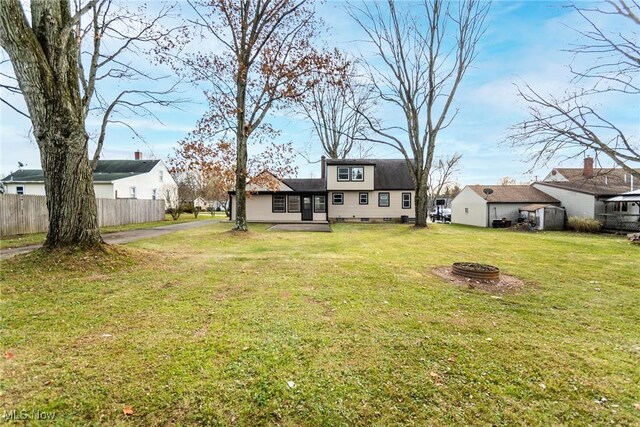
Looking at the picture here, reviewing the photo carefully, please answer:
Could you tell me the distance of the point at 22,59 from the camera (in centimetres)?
591

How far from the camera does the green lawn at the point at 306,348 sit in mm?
2521

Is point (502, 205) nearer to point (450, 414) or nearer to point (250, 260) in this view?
point (250, 260)

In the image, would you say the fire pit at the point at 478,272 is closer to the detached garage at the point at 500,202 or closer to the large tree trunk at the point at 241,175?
the large tree trunk at the point at 241,175

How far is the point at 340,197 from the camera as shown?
27406 millimetres

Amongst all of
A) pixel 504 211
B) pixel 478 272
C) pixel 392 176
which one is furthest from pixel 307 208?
pixel 478 272

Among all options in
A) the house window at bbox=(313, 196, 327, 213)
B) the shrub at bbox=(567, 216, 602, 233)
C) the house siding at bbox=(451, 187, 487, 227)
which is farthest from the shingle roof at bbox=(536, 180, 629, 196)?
the house window at bbox=(313, 196, 327, 213)

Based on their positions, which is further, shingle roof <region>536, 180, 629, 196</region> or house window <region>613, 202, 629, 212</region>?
shingle roof <region>536, 180, 629, 196</region>

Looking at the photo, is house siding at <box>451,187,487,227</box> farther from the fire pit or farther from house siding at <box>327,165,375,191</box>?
the fire pit

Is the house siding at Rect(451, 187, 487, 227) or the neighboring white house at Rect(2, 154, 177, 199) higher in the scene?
the neighboring white house at Rect(2, 154, 177, 199)

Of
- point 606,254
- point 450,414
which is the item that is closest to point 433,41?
point 606,254

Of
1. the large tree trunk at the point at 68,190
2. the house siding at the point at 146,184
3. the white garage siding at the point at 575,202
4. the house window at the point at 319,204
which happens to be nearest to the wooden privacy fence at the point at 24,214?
the house siding at the point at 146,184

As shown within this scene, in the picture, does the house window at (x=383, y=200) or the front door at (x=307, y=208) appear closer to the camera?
the front door at (x=307, y=208)

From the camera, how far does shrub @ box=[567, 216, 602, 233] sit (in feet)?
65.7

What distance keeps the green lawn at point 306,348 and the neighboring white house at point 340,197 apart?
19.2 metres
